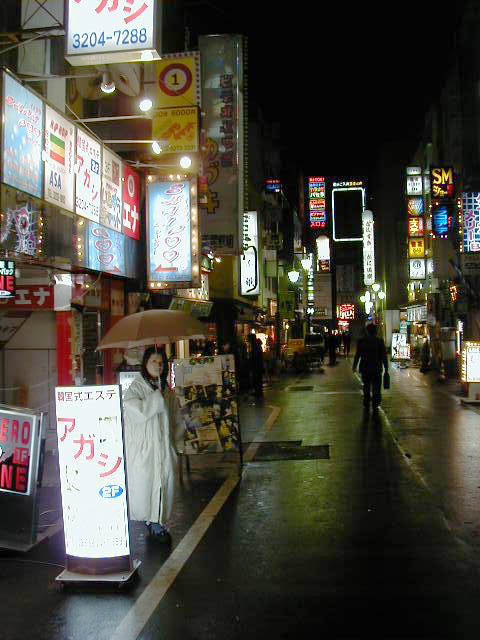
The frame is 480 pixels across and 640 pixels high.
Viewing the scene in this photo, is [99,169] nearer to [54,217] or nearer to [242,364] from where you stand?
[54,217]

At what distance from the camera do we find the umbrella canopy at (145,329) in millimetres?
8234

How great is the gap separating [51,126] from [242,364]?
18.2 metres

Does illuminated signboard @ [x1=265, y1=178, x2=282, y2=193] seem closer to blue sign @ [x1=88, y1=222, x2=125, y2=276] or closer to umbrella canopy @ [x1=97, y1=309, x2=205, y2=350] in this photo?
blue sign @ [x1=88, y1=222, x2=125, y2=276]

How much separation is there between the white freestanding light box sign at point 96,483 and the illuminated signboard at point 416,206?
34.9m

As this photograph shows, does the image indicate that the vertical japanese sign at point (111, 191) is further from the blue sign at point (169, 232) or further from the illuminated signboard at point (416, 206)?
the illuminated signboard at point (416, 206)

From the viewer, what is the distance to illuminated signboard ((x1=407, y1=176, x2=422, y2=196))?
37031mm

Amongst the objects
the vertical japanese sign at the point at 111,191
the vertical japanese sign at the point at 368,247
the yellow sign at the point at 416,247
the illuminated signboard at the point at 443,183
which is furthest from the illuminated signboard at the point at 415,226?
the vertical japanese sign at the point at 111,191

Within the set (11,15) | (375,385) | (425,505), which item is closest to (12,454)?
(425,505)

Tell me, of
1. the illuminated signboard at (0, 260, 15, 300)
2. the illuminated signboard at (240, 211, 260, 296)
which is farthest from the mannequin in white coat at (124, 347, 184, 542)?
the illuminated signboard at (240, 211, 260, 296)

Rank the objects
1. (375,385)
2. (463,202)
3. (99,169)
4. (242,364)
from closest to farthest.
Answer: (99,169), (375,385), (463,202), (242,364)

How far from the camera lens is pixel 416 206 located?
125ft

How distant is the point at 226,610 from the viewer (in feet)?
16.2

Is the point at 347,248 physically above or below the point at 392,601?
above

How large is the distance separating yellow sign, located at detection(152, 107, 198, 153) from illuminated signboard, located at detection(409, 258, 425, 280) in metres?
27.1
